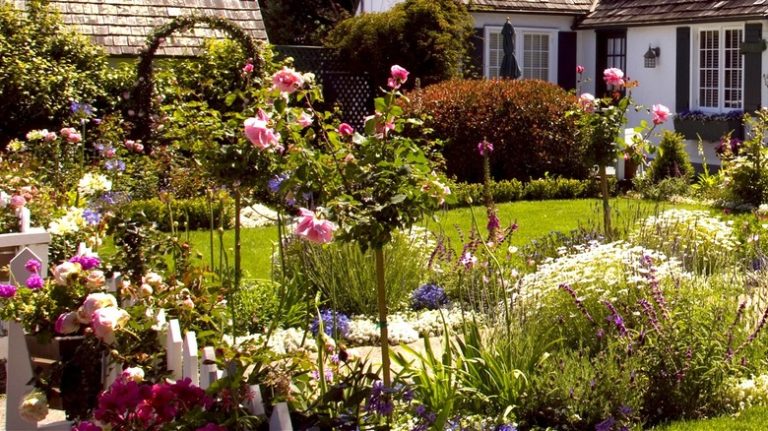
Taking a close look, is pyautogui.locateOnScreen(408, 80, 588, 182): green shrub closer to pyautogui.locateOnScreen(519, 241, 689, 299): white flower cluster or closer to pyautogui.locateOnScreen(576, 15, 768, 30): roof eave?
pyautogui.locateOnScreen(576, 15, 768, 30): roof eave

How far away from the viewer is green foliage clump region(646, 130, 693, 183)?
1406 cm

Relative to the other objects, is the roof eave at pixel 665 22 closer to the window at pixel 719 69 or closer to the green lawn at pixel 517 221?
the window at pixel 719 69

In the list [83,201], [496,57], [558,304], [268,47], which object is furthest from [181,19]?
[496,57]

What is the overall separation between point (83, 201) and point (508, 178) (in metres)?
7.25

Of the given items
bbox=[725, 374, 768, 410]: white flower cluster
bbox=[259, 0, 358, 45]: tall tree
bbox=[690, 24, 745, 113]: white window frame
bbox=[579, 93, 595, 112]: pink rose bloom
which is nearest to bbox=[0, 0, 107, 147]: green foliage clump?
bbox=[579, 93, 595, 112]: pink rose bloom

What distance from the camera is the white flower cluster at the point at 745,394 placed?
487cm

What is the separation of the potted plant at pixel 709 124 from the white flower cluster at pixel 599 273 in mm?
11074

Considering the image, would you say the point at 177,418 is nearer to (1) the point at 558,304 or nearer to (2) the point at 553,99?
(1) the point at 558,304

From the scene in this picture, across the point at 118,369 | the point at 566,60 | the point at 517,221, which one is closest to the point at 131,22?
the point at 517,221

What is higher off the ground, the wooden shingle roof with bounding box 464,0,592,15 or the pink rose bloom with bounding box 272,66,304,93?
the wooden shingle roof with bounding box 464,0,592,15

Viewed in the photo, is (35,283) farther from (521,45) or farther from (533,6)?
(521,45)

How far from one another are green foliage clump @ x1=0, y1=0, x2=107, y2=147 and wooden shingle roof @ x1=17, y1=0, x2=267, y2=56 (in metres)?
1.04

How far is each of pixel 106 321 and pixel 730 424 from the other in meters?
2.72

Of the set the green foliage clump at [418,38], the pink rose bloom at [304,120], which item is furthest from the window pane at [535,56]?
the pink rose bloom at [304,120]
